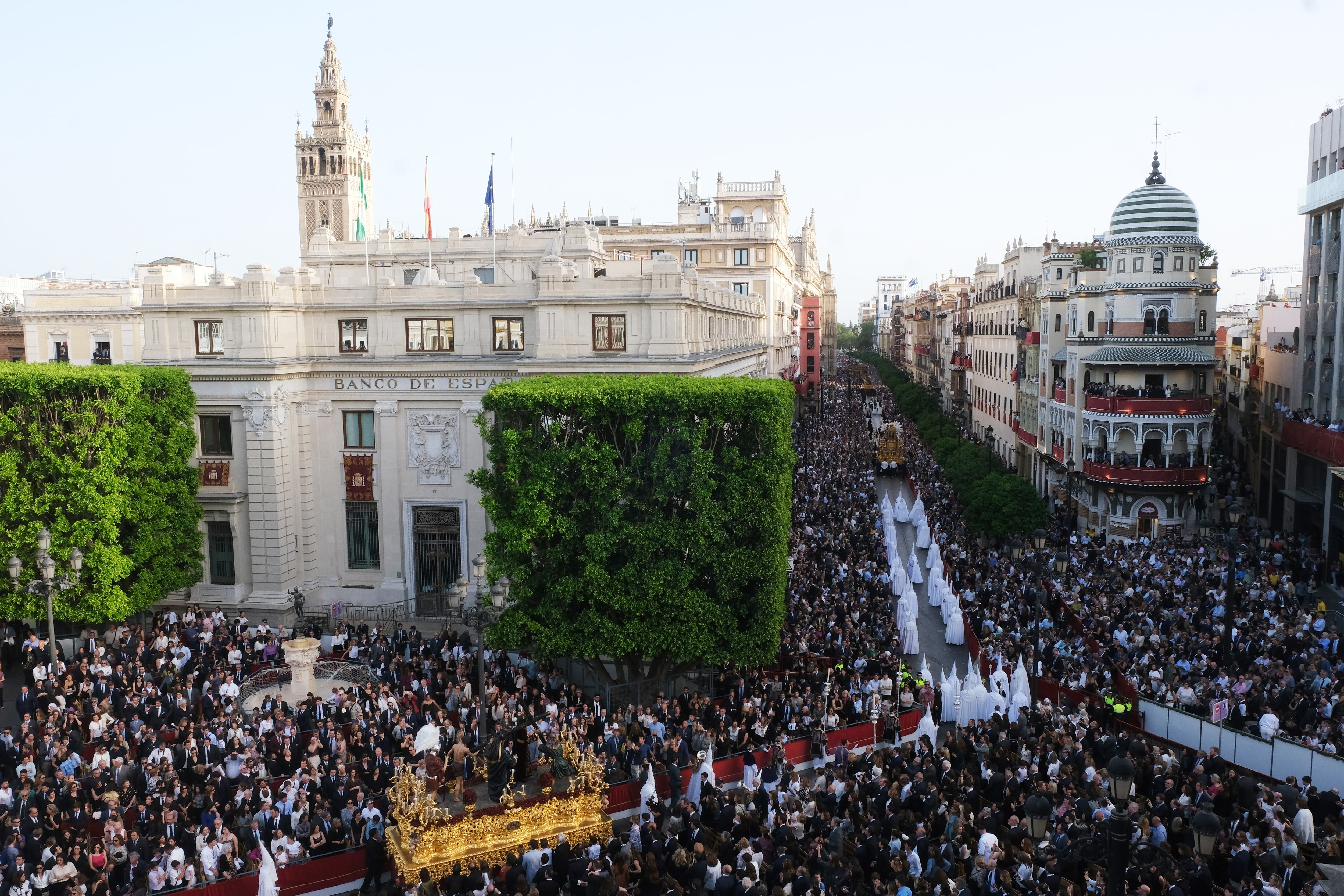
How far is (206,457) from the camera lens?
1373 inches

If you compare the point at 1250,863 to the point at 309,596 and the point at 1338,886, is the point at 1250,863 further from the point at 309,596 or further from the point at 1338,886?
the point at 309,596

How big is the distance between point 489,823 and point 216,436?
71.6 ft

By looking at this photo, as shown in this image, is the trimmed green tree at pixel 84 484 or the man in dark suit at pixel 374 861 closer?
the man in dark suit at pixel 374 861

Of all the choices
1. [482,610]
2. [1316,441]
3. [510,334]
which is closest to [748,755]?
[482,610]

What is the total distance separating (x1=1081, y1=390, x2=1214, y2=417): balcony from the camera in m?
44.4

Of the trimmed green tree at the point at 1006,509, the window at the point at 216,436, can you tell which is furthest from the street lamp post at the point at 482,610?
the trimmed green tree at the point at 1006,509

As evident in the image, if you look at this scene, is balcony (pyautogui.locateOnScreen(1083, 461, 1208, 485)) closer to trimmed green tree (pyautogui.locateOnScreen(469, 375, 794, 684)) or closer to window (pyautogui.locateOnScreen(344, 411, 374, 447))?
trimmed green tree (pyautogui.locateOnScreen(469, 375, 794, 684))

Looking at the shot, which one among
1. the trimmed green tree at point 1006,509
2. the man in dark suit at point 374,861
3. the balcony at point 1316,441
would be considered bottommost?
the man in dark suit at point 374,861

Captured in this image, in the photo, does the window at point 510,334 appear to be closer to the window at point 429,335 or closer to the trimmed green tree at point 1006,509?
A: the window at point 429,335

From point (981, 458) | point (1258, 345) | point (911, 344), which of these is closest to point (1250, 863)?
point (981, 458)

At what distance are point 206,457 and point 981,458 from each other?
119ft

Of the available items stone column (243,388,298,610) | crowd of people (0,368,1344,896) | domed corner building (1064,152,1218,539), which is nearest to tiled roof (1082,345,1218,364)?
domed corner building (1064,152,1218,539)

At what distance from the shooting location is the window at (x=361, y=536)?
35.8 m

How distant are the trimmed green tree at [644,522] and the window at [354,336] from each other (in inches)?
421
